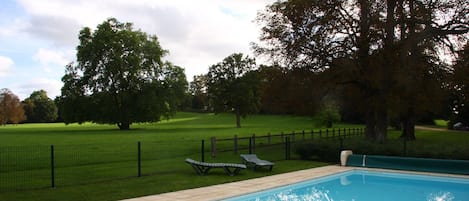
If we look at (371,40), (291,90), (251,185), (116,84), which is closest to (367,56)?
A: (371,40)

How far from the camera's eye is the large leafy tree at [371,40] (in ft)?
79.4

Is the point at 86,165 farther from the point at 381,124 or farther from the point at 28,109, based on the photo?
the point at 28,109

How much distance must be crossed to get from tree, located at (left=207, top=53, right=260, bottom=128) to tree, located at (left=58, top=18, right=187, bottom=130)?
10.4 m

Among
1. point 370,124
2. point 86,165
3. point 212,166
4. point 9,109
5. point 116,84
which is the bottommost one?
point 86,165

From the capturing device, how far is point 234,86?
255ft

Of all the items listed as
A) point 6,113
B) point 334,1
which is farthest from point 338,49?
point 6,113

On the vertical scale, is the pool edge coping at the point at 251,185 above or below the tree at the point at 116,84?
below

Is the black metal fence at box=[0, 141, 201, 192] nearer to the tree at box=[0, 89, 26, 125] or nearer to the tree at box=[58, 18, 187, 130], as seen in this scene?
the tree at box=[58, 18, 187, 130]

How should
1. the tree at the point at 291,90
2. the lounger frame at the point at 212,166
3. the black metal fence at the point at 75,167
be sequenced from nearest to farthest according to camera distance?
the black metal fence at the point at 75,167
the lounger frame at the point at 212,166
the tree at the point at 291,90

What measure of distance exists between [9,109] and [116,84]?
59.1 meters

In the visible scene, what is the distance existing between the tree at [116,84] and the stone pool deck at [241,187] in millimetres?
49637

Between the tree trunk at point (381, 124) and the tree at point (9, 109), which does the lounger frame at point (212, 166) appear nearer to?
the tree trunk at point (381, 124)

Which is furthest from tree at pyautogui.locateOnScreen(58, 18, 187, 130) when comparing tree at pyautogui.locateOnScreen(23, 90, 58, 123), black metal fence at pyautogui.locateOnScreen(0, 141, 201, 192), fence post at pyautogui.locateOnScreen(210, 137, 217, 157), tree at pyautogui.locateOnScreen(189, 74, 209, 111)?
tree at pyautogui.locateOnScreen(23, 90, 58, 123)

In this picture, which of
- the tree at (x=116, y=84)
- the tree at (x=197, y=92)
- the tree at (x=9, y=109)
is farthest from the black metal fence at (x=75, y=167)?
the tree at (x=197, y=92)
